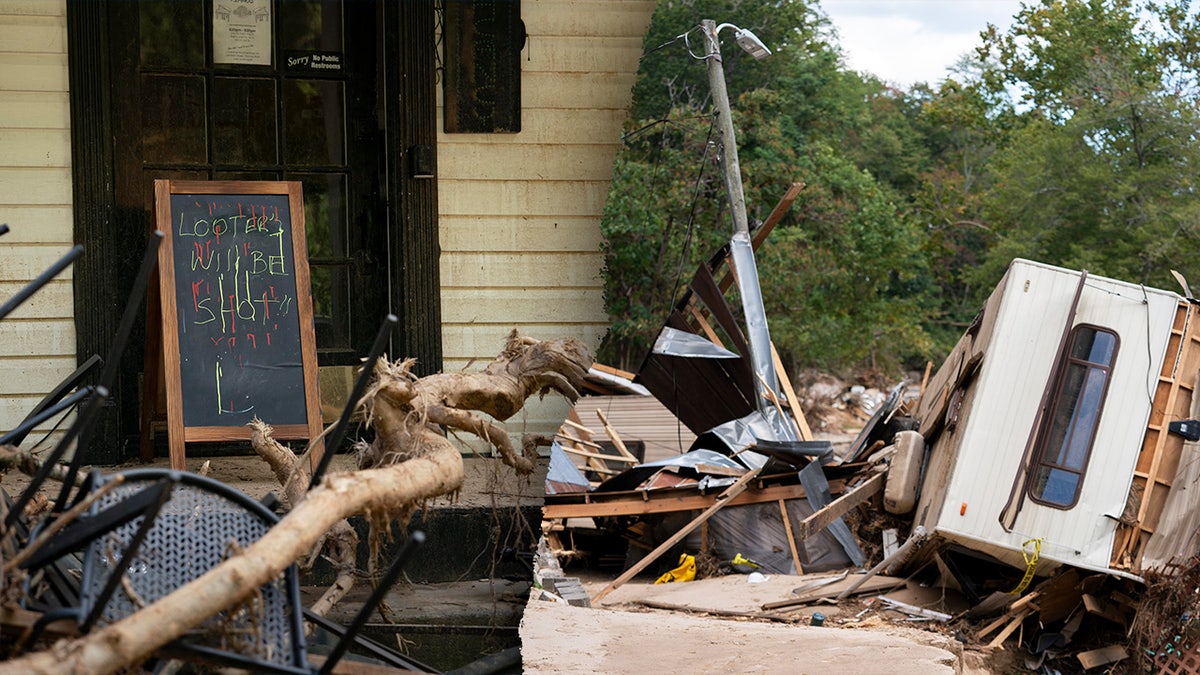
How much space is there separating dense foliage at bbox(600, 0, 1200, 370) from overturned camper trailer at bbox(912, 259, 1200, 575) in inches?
377

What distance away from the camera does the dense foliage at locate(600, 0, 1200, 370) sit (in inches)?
831

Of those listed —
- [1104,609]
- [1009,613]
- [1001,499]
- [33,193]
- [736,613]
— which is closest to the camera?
[33,193]

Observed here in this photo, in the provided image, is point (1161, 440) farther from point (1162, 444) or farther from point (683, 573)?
point (683, 573)

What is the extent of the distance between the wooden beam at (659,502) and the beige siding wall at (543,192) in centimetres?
268

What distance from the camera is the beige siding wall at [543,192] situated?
797cm

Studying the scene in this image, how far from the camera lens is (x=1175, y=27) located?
1128 inches

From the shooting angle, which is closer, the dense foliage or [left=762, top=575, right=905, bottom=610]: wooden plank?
[left=762, top=575, right=905, bottom=610]: wooden plank

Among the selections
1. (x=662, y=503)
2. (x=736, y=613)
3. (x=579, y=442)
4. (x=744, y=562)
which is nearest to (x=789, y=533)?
(x=744, y=562)

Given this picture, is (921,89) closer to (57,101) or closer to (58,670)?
(57,101)

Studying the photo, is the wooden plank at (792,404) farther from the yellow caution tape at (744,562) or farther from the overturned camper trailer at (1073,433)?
the overturned camper trailer at (1073,433)

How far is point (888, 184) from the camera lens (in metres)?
36.6

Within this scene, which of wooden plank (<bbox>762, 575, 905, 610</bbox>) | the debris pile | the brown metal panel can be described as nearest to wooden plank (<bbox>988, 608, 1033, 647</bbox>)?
the debris pile

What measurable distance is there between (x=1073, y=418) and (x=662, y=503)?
3336mm

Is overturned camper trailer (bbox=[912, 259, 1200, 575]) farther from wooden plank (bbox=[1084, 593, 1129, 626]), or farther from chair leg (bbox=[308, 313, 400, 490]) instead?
chair leg (bbox=[308, 313, 400, 490])
